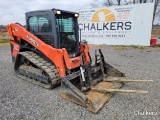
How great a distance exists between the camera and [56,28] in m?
4.32

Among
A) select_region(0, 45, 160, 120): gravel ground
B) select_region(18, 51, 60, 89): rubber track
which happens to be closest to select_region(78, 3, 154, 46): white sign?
select_region(0, 45, 160, 120): gravel ground

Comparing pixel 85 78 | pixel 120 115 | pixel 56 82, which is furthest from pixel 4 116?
pixel 120 115

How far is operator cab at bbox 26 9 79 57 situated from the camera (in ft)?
14.3

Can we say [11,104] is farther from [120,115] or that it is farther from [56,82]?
[120,115]

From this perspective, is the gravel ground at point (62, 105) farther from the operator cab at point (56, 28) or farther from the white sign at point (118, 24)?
the white sign at point (118, 24)

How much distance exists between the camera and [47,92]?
4.27 meters

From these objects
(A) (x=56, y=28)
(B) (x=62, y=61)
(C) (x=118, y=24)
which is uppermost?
(C) (x=118, y=24)

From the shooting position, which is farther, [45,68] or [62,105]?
[45,68]

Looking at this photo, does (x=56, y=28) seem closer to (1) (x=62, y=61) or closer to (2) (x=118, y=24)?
(1) (x=62, y=61)

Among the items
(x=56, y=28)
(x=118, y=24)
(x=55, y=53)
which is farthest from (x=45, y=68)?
(x=118, y=24)

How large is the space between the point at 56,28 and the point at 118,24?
33.5 ft

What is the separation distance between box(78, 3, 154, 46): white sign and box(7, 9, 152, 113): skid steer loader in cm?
901

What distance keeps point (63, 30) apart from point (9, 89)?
227 centimetres

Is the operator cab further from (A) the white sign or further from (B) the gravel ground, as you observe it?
(A) the white sign
